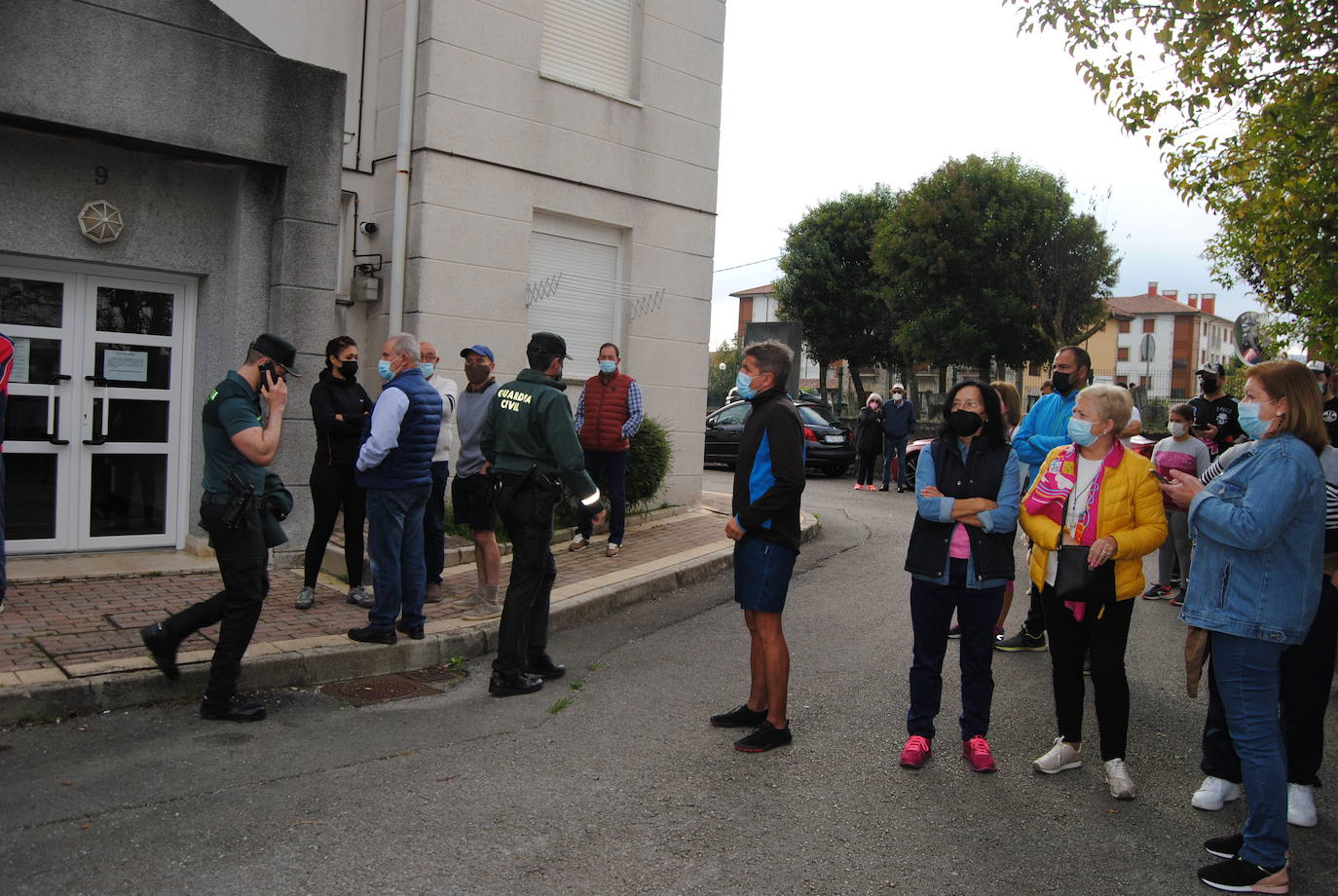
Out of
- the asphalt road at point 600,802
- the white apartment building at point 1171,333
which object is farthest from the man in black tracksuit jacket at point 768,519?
the white apartment building at point 1171,333

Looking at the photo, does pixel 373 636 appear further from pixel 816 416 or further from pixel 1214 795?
pixel 816 416

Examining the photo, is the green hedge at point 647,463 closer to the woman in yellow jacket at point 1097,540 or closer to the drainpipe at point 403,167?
the drainpipe at point 403,167

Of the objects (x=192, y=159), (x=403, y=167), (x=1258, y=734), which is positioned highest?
(x=403, y=167)

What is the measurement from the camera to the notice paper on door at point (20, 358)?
314 inches

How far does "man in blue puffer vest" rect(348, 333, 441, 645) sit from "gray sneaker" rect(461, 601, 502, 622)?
0.57 m

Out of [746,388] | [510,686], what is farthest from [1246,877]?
[510,686]

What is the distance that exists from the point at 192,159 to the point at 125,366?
1.78 metres

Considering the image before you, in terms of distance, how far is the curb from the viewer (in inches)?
203

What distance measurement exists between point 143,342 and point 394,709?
4740mm

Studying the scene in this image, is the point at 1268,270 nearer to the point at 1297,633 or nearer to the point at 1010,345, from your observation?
the point at 1297,633

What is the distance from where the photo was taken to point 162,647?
543 cm

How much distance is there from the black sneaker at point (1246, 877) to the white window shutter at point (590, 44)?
33.5ft

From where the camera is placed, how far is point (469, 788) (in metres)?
4.43

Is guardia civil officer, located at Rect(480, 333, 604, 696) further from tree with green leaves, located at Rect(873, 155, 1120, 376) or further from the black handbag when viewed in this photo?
tree with green leaves, located at Rect(873, 155, 1120, 376)
